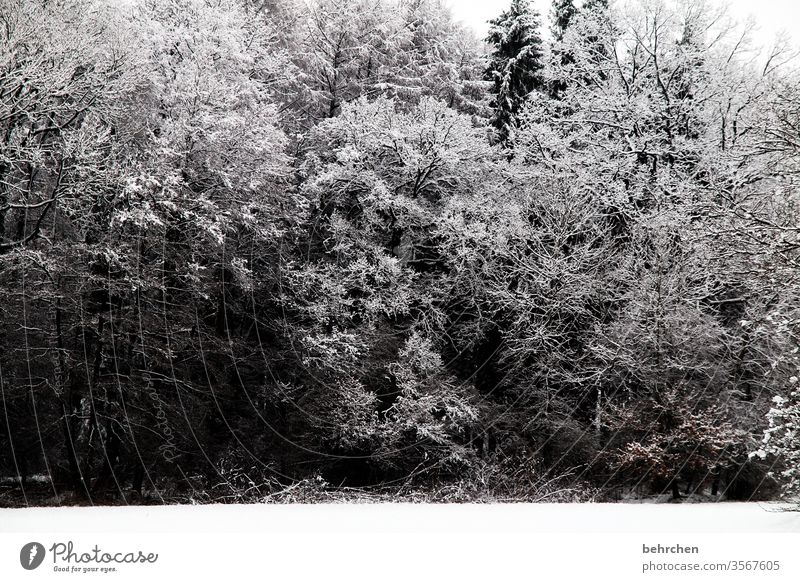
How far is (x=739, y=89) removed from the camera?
17500 mm

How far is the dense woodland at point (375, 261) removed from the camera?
13.8 m

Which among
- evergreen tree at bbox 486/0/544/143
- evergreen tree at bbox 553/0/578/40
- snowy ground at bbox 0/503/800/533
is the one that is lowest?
snowy ground at bbox 0/503/800/533

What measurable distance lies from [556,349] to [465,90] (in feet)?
34.3

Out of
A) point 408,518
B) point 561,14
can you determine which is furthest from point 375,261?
point 561,14

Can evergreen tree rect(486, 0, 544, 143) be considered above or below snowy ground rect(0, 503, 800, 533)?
above

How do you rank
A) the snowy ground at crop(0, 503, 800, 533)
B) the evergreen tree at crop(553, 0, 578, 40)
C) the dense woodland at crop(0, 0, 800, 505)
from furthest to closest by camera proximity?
the evergreen tree at crop(553, 0, 578, 40), the dense woodland at crop(0, 0, 800, 505), the snowy ground at crop(0, 503, 800, 533)

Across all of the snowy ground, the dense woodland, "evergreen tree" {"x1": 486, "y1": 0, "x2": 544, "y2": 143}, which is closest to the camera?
the snowy ground

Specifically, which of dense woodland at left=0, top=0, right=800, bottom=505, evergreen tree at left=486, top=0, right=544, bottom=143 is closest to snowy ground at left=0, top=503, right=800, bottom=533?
dense woodland at left=0, top=0, right=800, bottom=505

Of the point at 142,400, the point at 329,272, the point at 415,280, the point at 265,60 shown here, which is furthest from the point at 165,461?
the point at 265,60

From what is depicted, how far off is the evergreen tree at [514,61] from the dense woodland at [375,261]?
142 millimetres

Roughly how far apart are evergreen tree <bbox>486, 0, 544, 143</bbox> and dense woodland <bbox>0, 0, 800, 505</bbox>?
0.14 meters

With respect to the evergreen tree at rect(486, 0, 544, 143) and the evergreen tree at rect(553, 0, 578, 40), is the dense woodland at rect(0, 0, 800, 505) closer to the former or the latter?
the evergreen tree at rect(486, 0, 544, 143)

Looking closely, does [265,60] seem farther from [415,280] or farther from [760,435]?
[760,435]

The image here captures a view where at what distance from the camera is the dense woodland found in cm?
1380
